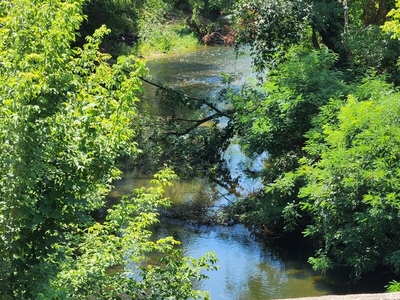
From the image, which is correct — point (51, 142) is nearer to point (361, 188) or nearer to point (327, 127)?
point (361, 188)

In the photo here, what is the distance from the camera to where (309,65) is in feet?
43.5

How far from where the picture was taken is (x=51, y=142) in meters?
5.64

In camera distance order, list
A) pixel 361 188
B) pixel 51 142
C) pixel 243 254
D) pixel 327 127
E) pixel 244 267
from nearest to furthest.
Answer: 1. pixel 51 142
2. pixel 361 188
3. pixel 327 127
4. pixel 244 267
5. pixel 243 254

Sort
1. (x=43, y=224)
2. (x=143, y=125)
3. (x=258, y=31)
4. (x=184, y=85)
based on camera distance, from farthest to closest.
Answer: (x=184, y=85) → (x=143, y=125) → (x=258, y=31) → (x=43, y=224)

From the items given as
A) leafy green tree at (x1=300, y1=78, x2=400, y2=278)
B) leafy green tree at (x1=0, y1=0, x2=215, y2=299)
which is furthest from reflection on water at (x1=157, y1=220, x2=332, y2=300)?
leafy green tree at (x1=0, y1=0, x2=215, y2=299)

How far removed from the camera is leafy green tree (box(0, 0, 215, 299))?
5.40 m

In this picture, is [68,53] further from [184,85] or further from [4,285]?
[184,85]

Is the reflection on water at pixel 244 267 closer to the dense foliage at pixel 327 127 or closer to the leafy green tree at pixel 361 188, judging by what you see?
the dense foliage at pixel 327 127

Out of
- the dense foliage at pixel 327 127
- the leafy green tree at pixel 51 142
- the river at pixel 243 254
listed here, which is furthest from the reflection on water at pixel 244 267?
the leafy green tree at pixel 51 142

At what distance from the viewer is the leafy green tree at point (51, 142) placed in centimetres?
540

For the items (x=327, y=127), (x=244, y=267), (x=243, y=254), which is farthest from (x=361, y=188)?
(x=243, y=254)

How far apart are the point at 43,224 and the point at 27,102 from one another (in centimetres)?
126

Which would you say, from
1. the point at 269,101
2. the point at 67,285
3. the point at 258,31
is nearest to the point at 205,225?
the point at 269,101

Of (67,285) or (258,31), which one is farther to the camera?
(258,31)
